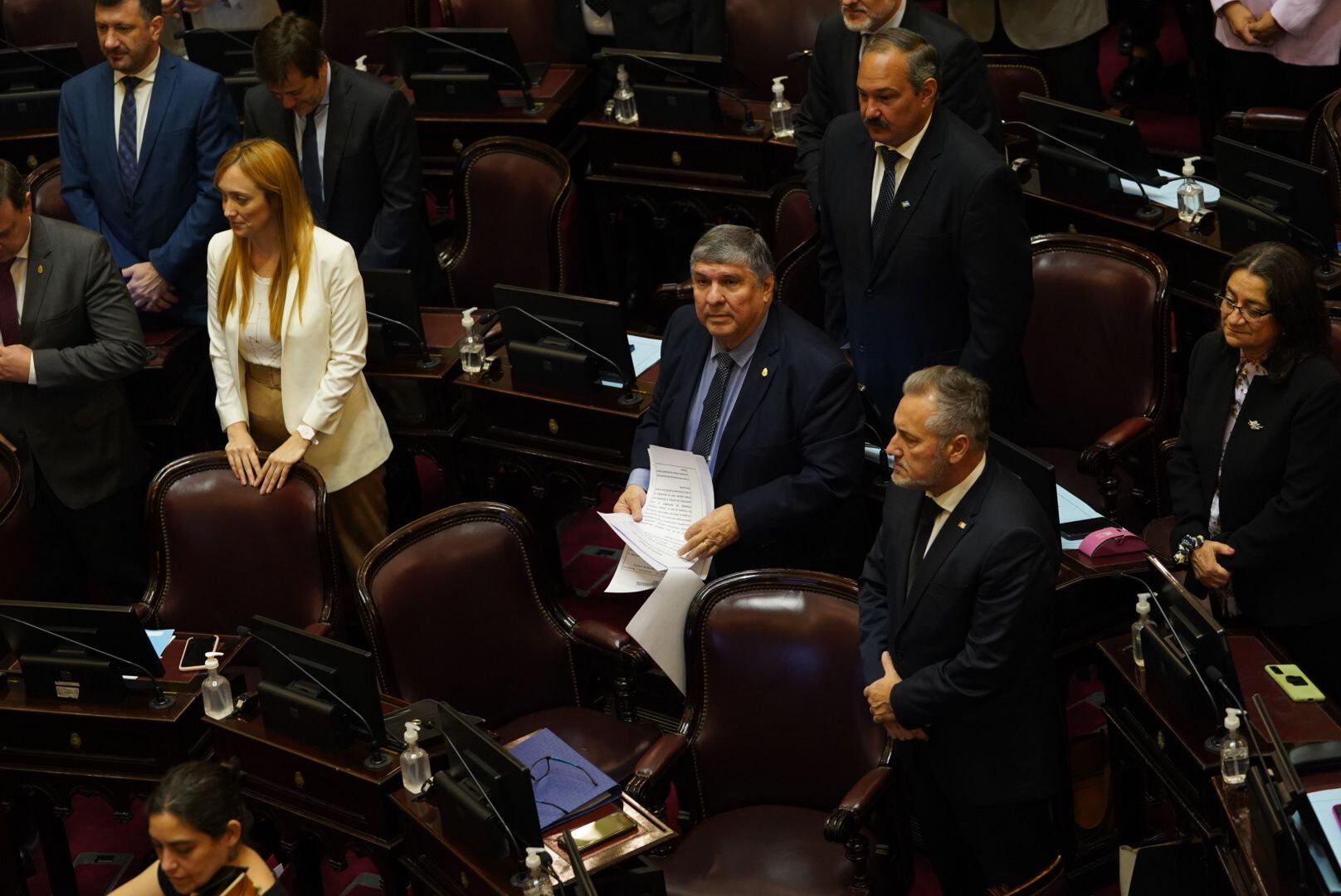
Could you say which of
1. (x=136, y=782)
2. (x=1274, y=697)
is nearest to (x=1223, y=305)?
(x=1274, y=697)

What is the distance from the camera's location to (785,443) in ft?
13.1

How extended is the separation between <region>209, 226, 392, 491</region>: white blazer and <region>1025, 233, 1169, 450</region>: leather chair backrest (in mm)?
1922

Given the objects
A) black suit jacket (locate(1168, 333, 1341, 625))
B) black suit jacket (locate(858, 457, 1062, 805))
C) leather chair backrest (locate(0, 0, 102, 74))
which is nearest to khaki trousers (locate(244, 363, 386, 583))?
black suit jacket (locate(858, 457, 1062, 805))

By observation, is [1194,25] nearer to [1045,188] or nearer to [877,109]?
[1045,188]

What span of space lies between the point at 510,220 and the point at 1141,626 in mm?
2948

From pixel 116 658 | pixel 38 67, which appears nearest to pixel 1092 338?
pixel 116 658

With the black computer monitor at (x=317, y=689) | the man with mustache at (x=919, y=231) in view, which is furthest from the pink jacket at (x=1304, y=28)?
the black computer monitor at (x=317, y=689)

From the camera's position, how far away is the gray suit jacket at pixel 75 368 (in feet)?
15.0

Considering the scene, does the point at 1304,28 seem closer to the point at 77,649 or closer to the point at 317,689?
the point at 317,689

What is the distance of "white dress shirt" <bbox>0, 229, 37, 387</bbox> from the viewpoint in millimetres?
4543

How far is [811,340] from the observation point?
4.00 m

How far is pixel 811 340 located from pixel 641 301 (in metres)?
2.40

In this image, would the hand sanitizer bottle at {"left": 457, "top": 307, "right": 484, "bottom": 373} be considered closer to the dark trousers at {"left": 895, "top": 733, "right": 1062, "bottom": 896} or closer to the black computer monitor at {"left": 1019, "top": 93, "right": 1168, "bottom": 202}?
the black computer monitor at {"left": 1019, "top": 93, "right": 1168, "bottom": 202}

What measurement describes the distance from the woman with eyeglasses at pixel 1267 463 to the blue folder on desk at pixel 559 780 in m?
1.40
